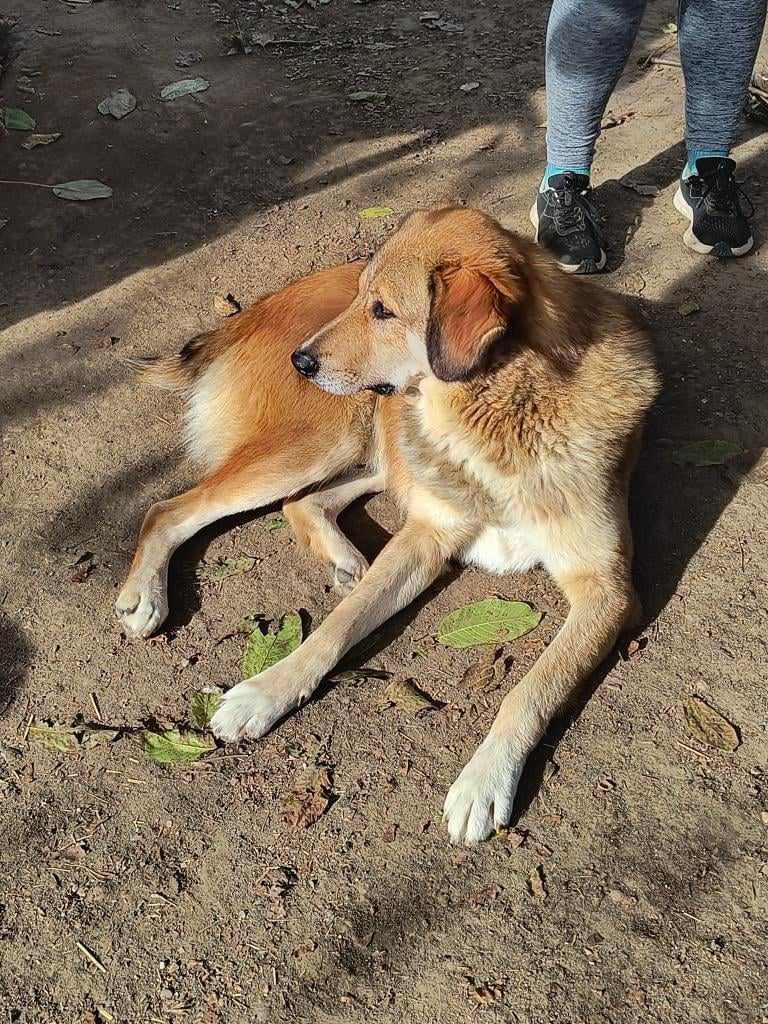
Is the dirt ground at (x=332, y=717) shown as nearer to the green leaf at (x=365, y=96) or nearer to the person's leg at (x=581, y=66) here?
the person's leg at (x=581, y=66)

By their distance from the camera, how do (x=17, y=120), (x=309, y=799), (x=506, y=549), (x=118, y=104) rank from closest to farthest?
(x=309, y=799)
(x=506, y=549)
(x=17, y=120)
(x=118, y=104)

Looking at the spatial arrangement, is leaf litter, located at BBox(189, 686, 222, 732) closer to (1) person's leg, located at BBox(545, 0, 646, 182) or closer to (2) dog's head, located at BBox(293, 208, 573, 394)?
(2) dog's head, located at BBox(293, 208, 573, 394)

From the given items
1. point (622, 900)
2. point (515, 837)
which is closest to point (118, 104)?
point (515, 837)

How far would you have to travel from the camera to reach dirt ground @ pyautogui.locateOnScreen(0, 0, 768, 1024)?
7.73 feet

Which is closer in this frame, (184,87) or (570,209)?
(570,209)

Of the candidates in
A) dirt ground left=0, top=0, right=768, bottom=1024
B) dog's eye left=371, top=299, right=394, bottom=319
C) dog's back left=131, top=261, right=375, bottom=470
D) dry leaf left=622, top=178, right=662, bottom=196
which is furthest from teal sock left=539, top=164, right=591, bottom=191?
dog's eye left=371, top=299, right=394, bottom=319

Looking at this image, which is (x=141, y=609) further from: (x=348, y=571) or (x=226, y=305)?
(x=226, y=305)

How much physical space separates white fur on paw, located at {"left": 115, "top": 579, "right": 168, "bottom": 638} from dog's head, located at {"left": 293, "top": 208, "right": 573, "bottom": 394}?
905 millimetres

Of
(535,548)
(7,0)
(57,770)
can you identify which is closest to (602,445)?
(535,548)

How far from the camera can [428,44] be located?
270 inches

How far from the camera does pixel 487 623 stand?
3.23m

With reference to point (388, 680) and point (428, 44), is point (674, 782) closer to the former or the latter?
point (388, 680)

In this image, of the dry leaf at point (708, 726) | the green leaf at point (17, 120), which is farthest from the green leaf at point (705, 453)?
the green leaf at point (17, 120)

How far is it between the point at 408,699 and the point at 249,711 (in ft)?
1.61
